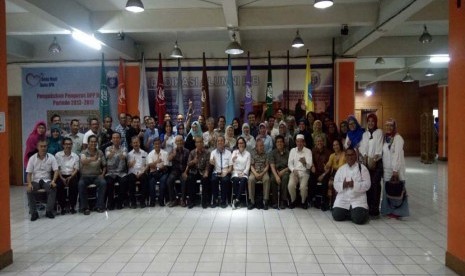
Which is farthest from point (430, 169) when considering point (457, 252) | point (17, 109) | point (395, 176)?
point (17, 109)

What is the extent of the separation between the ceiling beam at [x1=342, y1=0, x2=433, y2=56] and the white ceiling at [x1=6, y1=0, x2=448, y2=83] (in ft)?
0.05

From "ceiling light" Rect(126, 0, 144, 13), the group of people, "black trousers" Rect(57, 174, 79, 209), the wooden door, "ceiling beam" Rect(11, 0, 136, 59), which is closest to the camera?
"ceiling light" Rect(126, 0, 144, 13)

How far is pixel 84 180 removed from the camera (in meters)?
6.27

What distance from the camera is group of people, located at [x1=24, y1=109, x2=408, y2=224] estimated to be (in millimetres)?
6098

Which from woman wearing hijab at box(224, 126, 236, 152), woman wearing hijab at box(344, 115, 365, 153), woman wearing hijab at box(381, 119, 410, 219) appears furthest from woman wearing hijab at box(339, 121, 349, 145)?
woman wearing hijab at box(224, 126, 236, 152)

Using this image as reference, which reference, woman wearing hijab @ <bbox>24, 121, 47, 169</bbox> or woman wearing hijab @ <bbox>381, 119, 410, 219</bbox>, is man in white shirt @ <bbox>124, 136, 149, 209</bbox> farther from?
woman wearing hijab @ <bbox>381, 119, 410, 219</bbox>

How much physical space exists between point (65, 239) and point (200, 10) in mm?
4635

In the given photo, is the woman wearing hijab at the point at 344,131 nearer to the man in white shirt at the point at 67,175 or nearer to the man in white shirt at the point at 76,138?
the man in white shirt at the point at 67,175

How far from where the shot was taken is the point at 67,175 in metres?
6.32

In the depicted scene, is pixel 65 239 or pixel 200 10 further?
pixel 200 10

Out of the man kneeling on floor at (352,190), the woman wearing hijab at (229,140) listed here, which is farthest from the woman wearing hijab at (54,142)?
the man kneeling on floor at (352,190)

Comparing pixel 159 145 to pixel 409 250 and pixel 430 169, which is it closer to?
pixel 409 250

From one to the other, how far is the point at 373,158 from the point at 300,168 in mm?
1242

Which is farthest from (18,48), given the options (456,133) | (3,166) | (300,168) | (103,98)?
(456,133)
